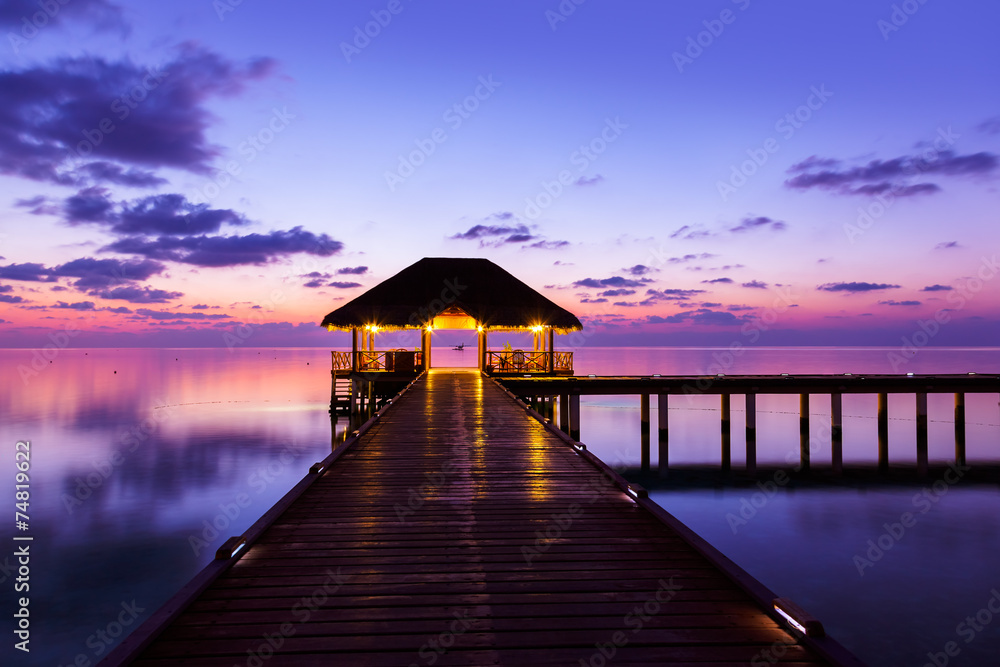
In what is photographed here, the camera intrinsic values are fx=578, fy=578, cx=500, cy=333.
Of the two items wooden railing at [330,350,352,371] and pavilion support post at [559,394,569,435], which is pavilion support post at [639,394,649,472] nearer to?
pavilion support post at [559,394,569,435]

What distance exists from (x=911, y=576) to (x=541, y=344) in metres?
14.9

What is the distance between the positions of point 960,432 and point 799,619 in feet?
66.4

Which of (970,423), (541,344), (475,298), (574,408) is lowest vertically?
(970,423)

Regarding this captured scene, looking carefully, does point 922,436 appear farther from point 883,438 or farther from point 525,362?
point 525,362

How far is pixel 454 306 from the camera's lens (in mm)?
22094

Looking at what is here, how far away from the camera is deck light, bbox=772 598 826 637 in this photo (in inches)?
117

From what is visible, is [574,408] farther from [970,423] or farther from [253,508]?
[970,423]

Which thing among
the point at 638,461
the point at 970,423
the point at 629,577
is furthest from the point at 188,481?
the point at 970,423

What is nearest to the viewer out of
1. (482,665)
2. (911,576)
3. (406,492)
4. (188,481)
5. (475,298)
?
(482,665)

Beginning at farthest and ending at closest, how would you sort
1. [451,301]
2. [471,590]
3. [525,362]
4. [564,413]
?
[451,301]
[525,362]
[564,413]
[471,590]

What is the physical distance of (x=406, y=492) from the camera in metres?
5.74

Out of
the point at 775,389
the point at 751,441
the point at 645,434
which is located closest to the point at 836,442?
the point at 775,389

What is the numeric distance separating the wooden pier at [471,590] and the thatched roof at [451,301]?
596 inches

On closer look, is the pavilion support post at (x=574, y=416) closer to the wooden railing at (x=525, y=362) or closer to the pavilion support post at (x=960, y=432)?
the wooden railing at (x=525, y=362)
